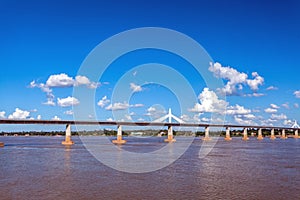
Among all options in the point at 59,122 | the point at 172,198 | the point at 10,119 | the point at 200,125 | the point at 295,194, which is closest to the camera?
the point at 172,198

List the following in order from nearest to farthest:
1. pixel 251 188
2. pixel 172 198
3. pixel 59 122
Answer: pixel 172 198 < pixel 251 188 < pixel 59 122

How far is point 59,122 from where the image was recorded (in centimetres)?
10238

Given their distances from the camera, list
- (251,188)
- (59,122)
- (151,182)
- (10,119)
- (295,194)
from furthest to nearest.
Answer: (59,122) → (10,119) → (151,182) → (251,188) → (295,194)

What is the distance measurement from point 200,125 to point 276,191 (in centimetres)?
13817

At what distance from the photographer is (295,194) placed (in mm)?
22281

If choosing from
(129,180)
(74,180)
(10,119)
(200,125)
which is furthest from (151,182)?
(200,125)

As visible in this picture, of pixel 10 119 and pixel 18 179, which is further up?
pixel 10 119

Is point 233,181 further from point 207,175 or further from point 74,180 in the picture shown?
point 74,180

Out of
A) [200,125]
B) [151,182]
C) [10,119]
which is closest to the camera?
[151,182]

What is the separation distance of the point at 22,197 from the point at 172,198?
8.50m

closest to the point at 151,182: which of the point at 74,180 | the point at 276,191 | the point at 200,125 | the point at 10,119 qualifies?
the point at 74,180

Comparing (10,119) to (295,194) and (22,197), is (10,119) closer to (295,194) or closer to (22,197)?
(22,197)

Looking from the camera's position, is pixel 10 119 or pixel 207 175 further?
pixel 10 119

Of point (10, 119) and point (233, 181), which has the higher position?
point (10, 119)
